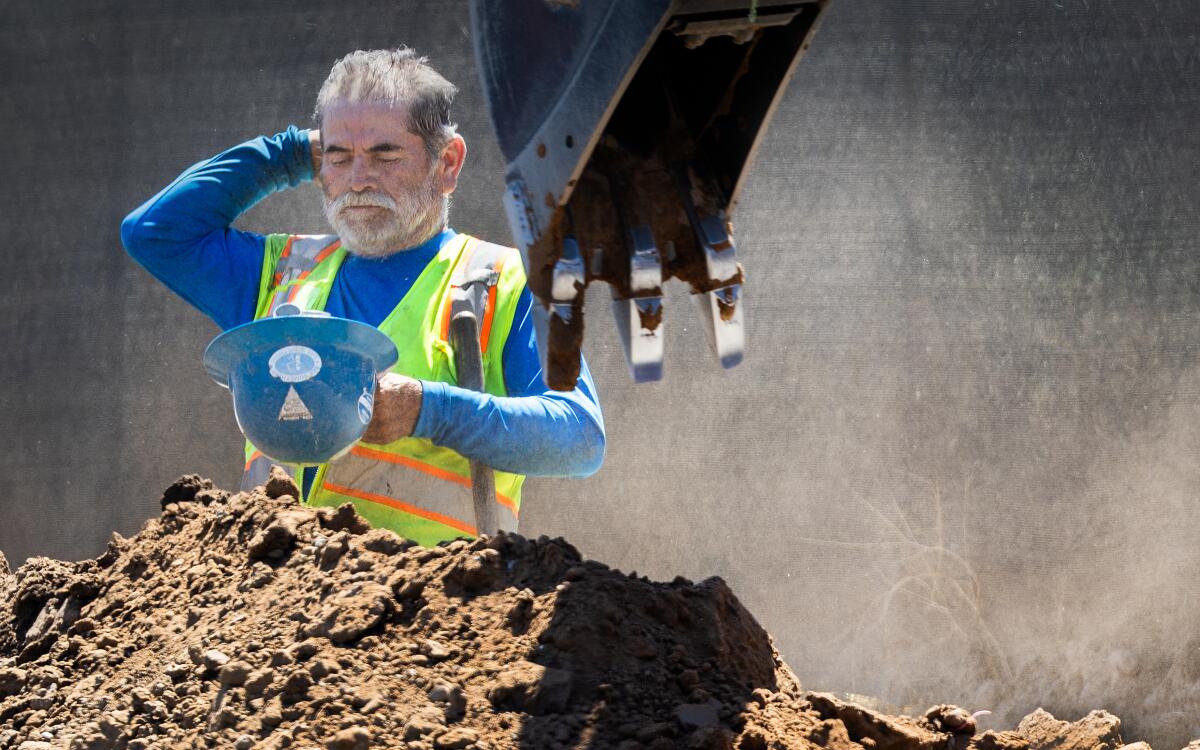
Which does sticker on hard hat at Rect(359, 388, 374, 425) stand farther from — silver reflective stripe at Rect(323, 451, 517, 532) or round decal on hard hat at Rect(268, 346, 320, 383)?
silver reflective stripe at Rect(323, 451, 517, 532)

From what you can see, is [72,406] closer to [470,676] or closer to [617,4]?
[470,676]

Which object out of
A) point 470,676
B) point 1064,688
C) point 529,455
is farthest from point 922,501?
point 470,676

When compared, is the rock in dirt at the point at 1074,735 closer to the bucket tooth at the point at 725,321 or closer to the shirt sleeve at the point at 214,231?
the bucket tooth at the point at 725,321

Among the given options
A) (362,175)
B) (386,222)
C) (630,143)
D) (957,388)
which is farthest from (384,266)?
(957,388)

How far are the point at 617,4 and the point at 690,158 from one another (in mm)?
332

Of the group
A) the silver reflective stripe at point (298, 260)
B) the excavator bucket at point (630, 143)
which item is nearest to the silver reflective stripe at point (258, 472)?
the silver reflective stripe at point (298, 260)

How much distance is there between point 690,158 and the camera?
1.76 metres

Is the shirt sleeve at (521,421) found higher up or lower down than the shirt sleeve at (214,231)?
lower down

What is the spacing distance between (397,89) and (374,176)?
19cm

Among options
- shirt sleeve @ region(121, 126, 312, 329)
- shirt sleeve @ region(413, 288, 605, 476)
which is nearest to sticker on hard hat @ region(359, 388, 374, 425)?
shirt sleeve @ region(413, 288, 605, 476)

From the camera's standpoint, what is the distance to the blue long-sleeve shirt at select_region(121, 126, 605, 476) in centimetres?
269

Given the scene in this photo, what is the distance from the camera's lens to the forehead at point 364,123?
2832mm

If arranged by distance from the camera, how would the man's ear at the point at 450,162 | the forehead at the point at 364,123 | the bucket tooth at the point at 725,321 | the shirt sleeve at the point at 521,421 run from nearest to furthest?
the bucket tooth at the point at 725,321 < the shirt sleeve at the point at 521,421 < the forehead at the point at 364,123 < the man's ear at the point at 450,162

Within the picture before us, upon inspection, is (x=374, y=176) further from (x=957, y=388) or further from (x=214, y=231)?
(x=957, y=388)
